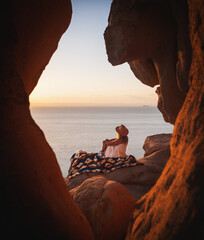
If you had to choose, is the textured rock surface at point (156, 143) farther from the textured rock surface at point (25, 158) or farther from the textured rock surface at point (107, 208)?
the textured rock surface at point (25, 158)

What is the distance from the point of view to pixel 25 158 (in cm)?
216

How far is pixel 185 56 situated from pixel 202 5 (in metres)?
1.94

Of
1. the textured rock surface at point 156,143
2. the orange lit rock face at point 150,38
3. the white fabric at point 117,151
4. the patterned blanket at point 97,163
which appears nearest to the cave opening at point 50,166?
the orange lit rock face at point 150,38

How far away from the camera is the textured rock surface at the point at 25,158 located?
1953 millimetres

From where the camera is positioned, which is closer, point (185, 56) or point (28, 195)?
point (28, 195)

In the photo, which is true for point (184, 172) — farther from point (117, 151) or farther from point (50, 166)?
point (117, 151)

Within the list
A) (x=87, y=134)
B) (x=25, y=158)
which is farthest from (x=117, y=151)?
(x=87, y=134)

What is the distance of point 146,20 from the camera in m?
4.90

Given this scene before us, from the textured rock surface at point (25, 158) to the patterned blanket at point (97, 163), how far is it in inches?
120

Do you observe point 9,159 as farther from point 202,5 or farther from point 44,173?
point 202,5

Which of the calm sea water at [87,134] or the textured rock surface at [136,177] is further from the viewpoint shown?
the calm sea water at [87,134]

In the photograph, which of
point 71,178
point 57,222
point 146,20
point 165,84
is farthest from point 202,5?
point 71,178

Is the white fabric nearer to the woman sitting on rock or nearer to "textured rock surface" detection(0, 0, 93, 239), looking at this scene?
the woman sitting on rock

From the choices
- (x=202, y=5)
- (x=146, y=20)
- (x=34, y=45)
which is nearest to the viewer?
(x=202, y=5)
